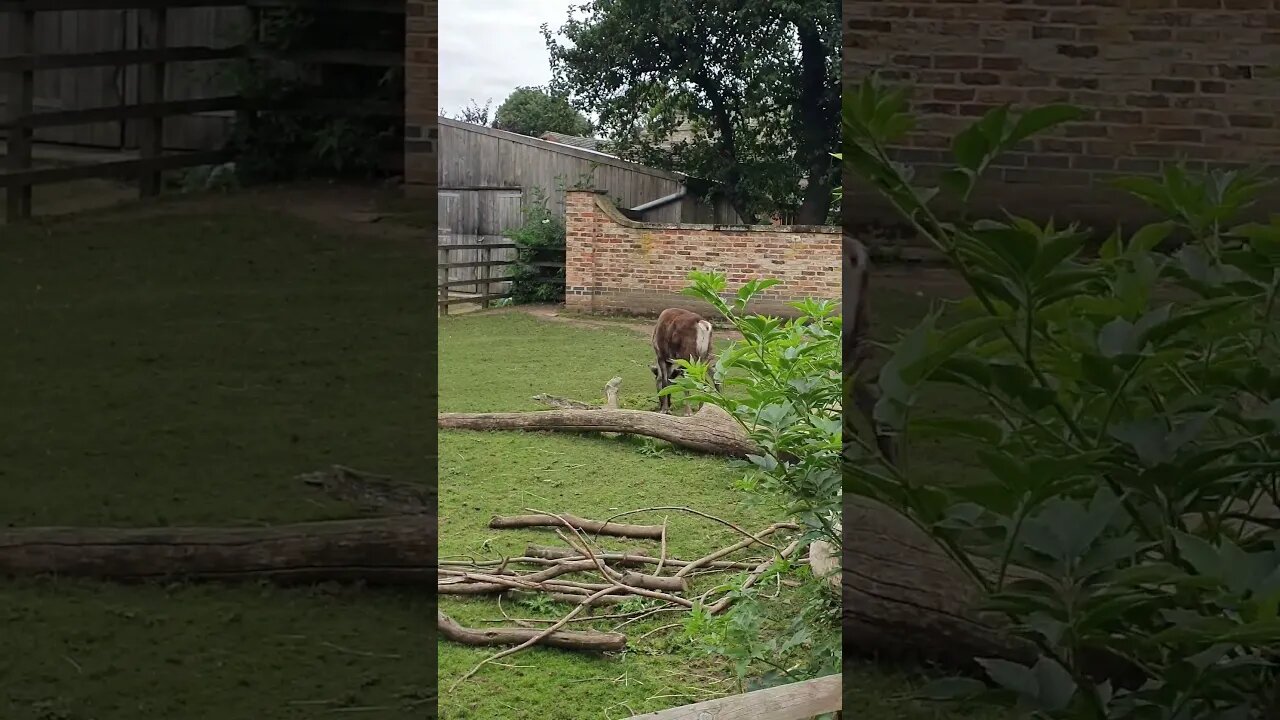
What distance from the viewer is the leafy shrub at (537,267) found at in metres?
9.43

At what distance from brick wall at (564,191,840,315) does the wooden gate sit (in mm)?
885

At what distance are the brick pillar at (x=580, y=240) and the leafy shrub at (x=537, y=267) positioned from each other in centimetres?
60

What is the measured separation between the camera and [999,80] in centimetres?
155

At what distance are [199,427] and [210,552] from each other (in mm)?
163

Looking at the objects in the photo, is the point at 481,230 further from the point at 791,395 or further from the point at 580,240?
the point at 791,395

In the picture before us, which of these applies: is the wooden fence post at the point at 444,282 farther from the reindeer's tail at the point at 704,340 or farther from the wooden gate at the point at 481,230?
the reindeer's tail at the point at 704,340

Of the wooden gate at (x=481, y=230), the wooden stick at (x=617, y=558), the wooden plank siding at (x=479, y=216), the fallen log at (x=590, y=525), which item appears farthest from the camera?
the wooden plank siding at (x=479, y=216)

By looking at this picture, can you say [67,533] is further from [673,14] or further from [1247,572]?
[673,14]

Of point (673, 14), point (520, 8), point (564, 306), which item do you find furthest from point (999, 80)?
point (520, 8)

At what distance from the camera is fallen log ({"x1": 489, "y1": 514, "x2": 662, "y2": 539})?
4695mm

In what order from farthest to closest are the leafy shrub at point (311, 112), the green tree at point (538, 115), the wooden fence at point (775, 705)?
the green tree at point (538, 115)
the wooden fence at point (775, 705)
the leafy shrub at point (311, 112)

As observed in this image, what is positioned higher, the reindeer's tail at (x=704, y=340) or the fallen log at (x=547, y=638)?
the reindeer's tail at (x=704, y=340)

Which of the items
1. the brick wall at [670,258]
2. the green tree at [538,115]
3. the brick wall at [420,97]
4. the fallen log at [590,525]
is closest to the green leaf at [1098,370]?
the brick wall at [420,97]

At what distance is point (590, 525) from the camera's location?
15.4 ft
